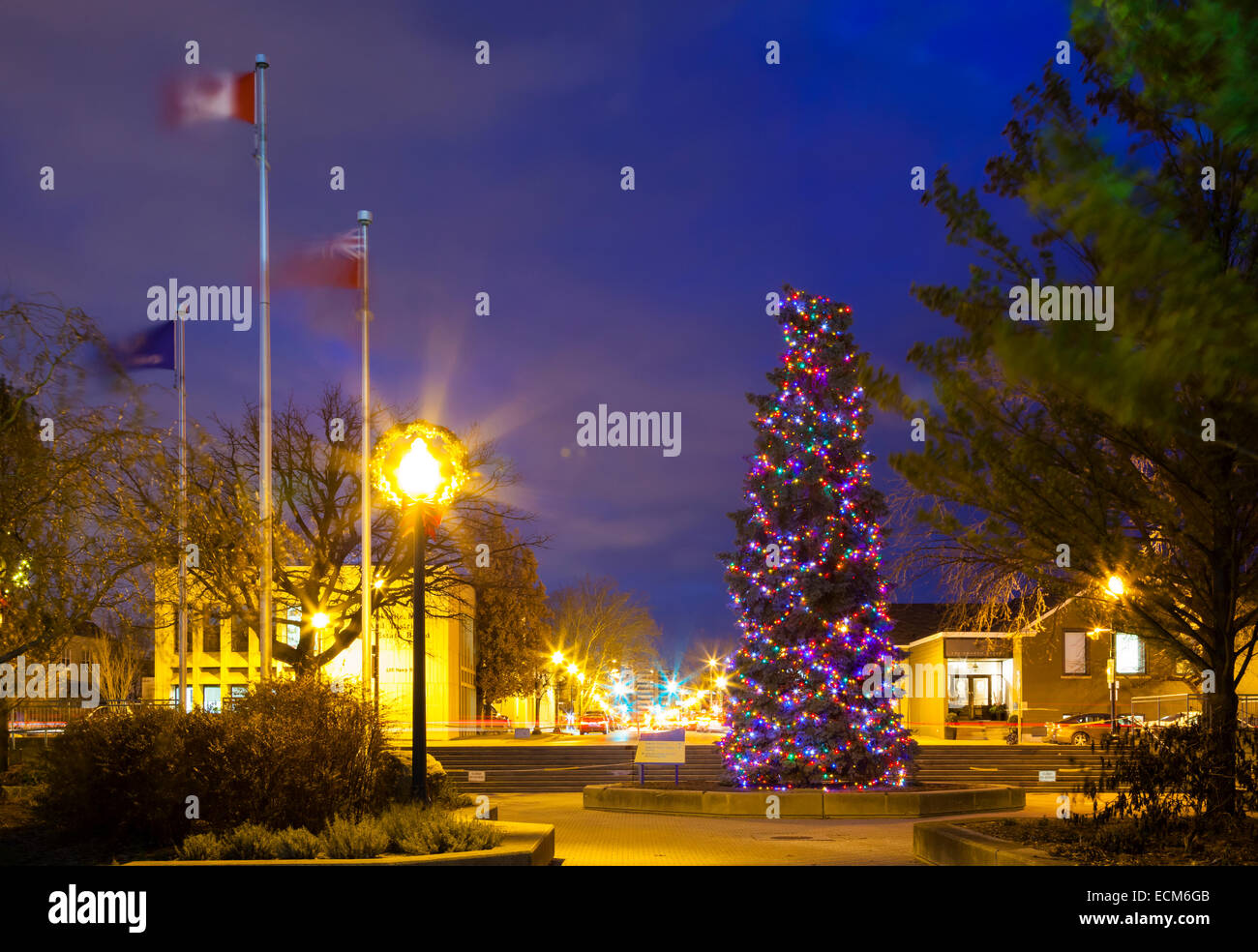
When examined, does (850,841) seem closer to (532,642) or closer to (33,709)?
(33,709)

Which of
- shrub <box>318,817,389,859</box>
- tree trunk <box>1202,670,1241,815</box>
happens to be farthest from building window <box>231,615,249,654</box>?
tree trunk <box>1202,670,1241,815</box>

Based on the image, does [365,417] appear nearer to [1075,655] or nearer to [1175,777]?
[1175,777]

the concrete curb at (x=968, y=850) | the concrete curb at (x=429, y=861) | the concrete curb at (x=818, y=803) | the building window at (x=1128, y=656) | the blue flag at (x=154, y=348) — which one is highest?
the blue flag at (x=154, y=348)

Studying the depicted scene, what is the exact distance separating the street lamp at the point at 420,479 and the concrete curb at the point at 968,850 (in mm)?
5400

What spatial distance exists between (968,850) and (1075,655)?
3931 cm

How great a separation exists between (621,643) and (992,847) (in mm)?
82082

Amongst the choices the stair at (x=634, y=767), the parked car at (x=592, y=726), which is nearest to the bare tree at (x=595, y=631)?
the parked car at (x=592, y=726)

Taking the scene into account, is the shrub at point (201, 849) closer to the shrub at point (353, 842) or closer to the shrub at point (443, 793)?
the shrub at point (353, 842)

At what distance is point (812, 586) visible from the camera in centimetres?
2186

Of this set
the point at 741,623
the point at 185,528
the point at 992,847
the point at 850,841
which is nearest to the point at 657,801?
the point at 741,623

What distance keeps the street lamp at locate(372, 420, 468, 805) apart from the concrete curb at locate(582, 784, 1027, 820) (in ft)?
28.0

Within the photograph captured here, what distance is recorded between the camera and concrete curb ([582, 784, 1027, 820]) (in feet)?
67.4

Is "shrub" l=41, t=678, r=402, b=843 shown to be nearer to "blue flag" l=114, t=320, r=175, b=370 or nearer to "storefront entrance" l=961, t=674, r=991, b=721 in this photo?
Answer: "blue flag" l=114, t=320, r=175, b=370

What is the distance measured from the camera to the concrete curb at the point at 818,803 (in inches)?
808
